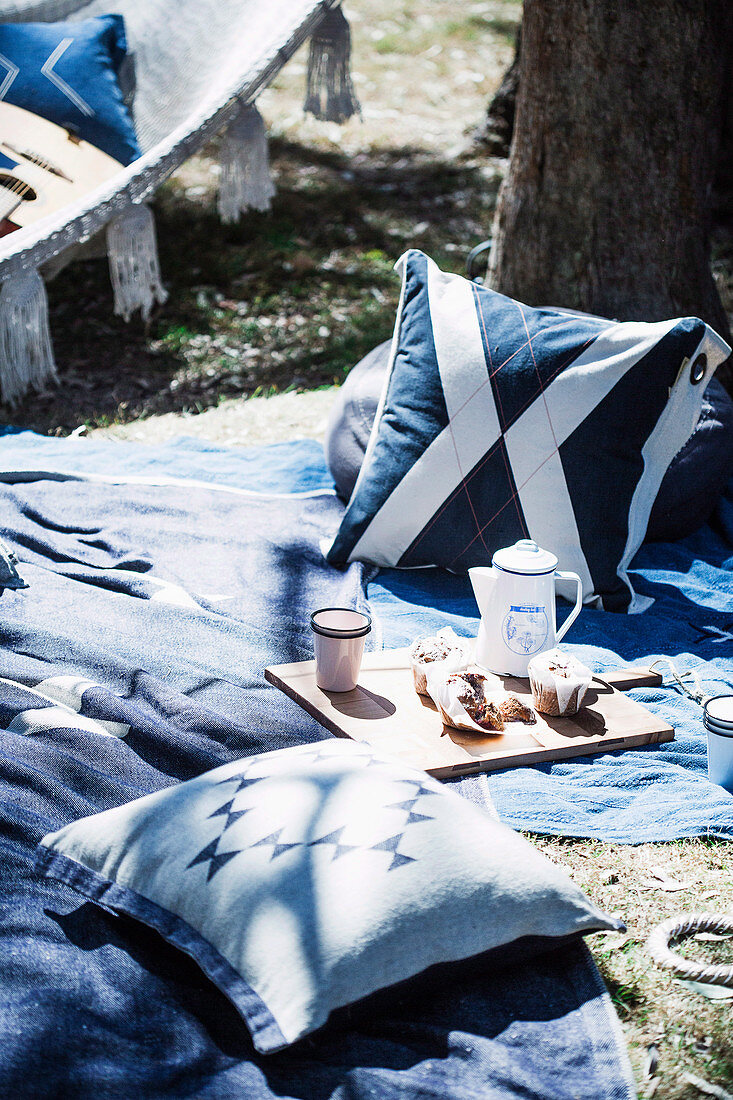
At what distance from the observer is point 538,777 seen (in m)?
1.50

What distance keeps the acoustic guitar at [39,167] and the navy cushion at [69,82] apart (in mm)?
76

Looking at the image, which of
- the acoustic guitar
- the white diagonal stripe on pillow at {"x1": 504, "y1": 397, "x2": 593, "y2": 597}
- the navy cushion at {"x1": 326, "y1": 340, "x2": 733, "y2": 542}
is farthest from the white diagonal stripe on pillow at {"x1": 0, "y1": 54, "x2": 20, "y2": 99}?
the white diagonal stripe on pillow at {"x1": 504, "y1": 397, "x2": 593, "y2": 597}

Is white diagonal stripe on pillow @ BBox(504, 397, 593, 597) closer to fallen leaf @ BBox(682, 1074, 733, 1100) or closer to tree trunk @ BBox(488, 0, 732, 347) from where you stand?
tree trunk @ BBox(488, 0, 732, 347)

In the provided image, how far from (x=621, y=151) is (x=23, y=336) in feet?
6.30

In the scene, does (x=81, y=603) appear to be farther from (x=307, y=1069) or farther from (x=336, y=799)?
(x=307, y=1069)

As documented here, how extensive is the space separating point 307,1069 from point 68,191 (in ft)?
10.3

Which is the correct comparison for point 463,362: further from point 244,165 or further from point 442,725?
point 244,165

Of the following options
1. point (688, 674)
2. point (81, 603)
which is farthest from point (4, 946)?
point (688, 674)

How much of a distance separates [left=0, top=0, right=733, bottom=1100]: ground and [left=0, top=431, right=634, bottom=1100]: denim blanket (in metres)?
0.13

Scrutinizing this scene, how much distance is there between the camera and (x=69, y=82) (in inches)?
149

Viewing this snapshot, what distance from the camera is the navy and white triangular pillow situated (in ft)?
6.58

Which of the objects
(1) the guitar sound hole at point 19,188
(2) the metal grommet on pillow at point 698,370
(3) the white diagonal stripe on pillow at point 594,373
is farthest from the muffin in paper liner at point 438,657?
(1) the guitar sound hole at point 19,188

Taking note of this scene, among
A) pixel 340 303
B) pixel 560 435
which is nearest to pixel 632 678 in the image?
pixel 560 435

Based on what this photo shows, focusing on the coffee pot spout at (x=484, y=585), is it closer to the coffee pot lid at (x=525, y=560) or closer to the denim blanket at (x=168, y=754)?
the coffee pot lid at (x=525, y=560)
